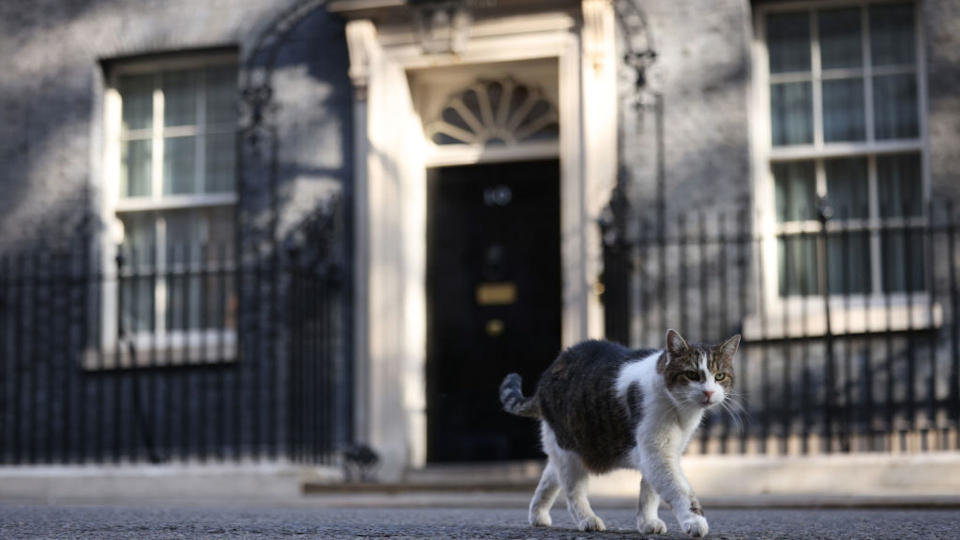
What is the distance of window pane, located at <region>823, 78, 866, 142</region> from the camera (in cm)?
1023

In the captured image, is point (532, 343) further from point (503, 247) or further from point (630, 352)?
point (630, 352)

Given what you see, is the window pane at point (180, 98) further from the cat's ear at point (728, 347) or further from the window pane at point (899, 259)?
the cat's ear at point (728, 347)

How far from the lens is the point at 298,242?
1098 cm

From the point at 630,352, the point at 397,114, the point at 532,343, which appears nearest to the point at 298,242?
the point at 397,114

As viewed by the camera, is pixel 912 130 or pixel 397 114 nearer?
pixel 912 130

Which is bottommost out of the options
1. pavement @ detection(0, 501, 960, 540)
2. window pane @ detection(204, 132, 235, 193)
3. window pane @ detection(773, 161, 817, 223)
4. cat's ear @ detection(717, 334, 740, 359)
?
pavement @ detection(0, 501, 960, 540)

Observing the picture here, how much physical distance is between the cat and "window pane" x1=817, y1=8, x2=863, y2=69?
18.9ft

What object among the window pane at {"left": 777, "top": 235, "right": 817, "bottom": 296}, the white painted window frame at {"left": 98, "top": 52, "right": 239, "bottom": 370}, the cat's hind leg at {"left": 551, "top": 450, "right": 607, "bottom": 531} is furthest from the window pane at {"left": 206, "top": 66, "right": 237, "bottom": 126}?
the cat's hind leg at {"left": 551, "top": 450, "right": 607, "bottom": 531}

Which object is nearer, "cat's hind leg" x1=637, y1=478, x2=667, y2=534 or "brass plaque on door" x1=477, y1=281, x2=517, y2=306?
"cat's hind leg" x1=637, y1=478, x2=667, y2=534

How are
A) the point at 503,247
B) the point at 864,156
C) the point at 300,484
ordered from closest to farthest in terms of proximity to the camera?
1. the point at 300,484
2. the point at 864,156
3. the point at 503,247

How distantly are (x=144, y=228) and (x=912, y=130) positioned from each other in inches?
241

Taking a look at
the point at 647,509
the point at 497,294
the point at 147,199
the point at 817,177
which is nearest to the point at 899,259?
the point at 817,177

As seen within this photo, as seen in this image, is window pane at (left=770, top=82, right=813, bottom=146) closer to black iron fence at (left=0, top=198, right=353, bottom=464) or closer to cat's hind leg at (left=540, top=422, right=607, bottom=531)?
black iron fence at (left=0, top=198, right=353, bottom=464)

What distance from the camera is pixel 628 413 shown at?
4809 millimetres
